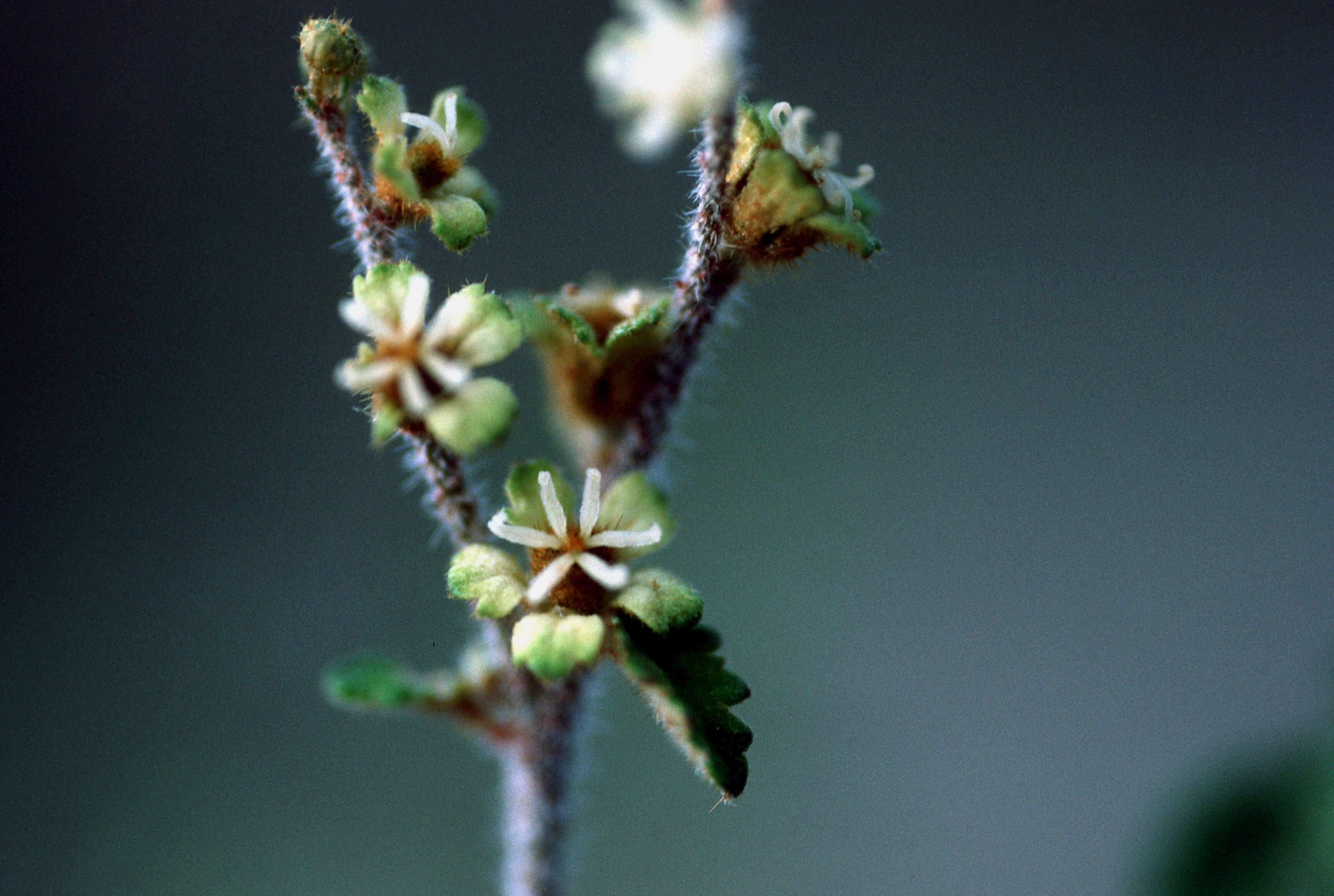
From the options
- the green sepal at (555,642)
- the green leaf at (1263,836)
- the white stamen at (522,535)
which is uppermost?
the white stamen at (522,535)

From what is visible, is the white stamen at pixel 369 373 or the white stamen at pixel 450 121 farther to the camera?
the white stamen at pixel 450 121

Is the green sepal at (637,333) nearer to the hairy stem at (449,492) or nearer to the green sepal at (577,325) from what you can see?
the green sepal at (577,325)

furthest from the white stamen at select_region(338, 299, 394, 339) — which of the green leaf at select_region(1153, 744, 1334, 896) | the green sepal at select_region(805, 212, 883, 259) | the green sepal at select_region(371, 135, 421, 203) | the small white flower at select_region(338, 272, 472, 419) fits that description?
the green leaf at select_region(1153, 744, 1334, 896)

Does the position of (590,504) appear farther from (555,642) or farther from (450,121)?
(450,121)

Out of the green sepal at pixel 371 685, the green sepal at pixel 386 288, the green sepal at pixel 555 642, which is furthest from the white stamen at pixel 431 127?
the green sepal at pixel 371 685

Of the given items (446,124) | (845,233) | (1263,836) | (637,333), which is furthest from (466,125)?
(1263,836)
